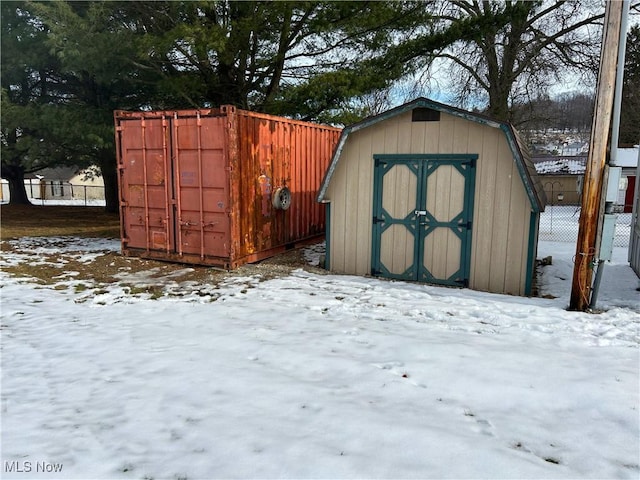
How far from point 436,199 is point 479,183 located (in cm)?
73

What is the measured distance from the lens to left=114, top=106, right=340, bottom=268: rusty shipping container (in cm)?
839

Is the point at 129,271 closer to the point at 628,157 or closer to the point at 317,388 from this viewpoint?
the point at 317,388

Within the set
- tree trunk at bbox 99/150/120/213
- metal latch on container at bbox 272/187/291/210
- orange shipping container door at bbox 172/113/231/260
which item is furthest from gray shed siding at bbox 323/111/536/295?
tree trunk at bbox 99/150/120/213

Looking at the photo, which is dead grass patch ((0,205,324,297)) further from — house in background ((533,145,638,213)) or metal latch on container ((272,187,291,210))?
house in background ((533,145,638,213))

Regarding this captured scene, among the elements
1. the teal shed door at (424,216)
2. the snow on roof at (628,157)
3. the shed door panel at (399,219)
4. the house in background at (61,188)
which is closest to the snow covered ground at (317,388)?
the teal shed door at (424,216)

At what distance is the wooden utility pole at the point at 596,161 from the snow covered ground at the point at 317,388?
506 mm

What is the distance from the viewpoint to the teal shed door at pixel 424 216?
24.5 feet

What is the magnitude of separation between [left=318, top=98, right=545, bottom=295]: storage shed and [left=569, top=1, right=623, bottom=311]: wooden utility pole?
994 mm

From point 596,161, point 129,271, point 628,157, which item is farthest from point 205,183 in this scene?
point 628,157

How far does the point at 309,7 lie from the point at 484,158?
21.2 feet

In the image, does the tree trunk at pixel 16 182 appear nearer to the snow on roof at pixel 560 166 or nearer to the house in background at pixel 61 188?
the house in background at pixel 61 188

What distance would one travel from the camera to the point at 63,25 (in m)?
10.8

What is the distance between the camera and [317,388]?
3697 mm

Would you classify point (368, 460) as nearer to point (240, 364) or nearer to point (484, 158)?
point (240, 364)
